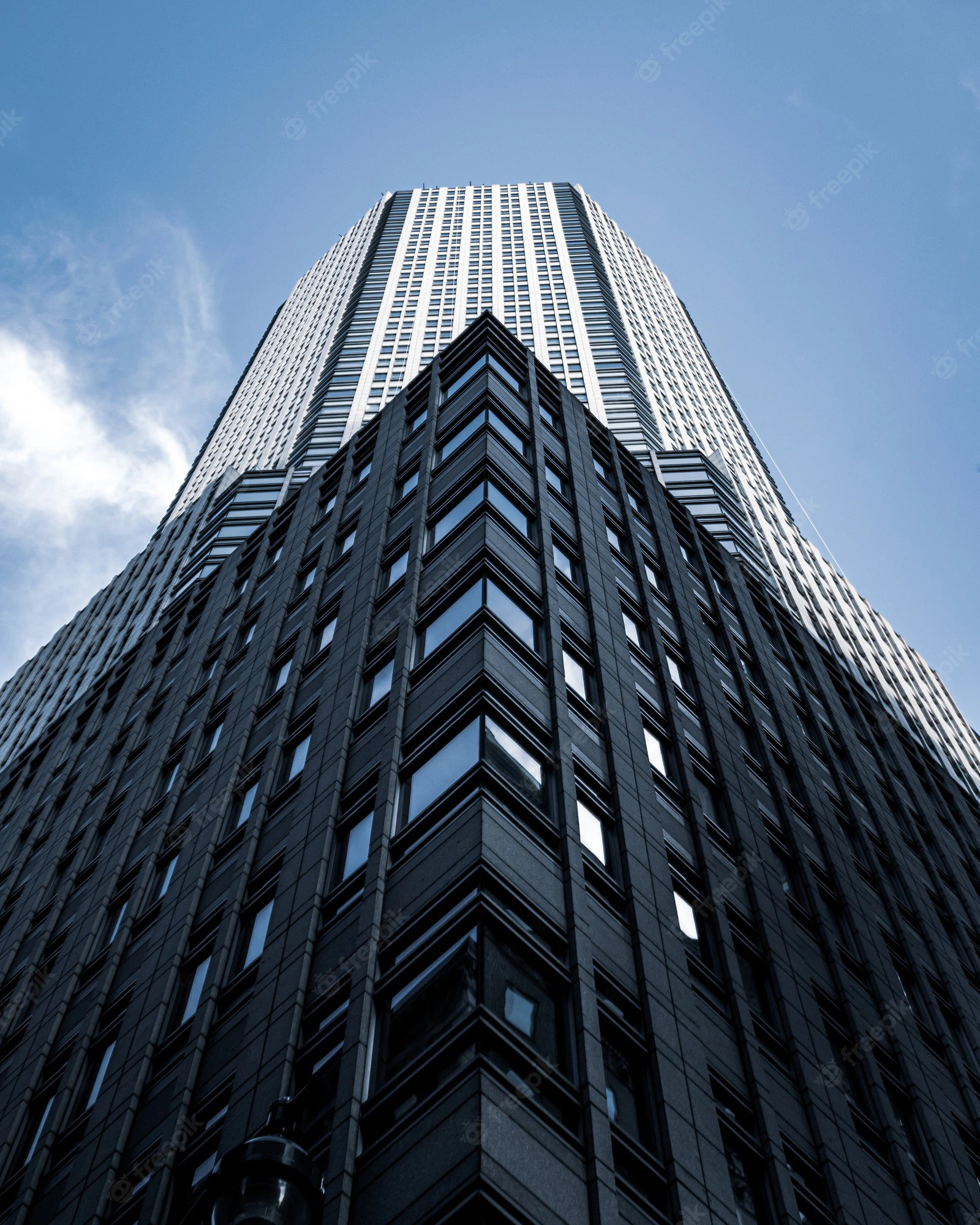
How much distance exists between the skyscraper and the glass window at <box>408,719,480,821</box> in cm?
3474

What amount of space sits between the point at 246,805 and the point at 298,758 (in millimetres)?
1769

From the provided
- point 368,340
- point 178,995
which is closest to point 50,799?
point 178,995

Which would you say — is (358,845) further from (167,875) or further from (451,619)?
(167,875)

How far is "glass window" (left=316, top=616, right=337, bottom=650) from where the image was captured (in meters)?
33.2

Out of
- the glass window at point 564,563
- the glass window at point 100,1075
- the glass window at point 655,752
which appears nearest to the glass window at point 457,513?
the glass window at point 564,563

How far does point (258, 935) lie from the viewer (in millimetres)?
24125

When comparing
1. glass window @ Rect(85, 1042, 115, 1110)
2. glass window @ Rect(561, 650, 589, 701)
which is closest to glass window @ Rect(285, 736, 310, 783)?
glass window @ Rect(561, 650, 589, 701)

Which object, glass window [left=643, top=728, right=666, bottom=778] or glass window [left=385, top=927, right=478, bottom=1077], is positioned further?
glass window [left=643, top=728, right=666, bottom=778]

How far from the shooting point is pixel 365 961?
1923 centimetres

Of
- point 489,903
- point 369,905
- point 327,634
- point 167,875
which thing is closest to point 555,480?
point 327,634

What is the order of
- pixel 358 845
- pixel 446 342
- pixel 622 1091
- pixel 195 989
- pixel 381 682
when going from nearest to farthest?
pixel 622 1091
pixel 358 845
pixel 195 989
pixel 381 682
pixel 446 342

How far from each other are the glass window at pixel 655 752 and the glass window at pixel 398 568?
7.13 m

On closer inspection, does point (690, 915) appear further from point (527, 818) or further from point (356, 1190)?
point (356, 1190)

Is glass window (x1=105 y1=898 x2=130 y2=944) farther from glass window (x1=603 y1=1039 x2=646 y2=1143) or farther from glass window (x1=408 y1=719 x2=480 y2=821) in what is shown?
glass window (x1=603 y1=1039 x2=646 y2=1143)
